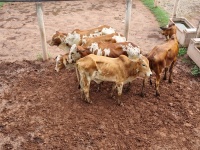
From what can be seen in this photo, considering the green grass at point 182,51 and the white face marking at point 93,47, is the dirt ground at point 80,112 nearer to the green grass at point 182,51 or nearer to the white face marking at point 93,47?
the green grass at point 182,51

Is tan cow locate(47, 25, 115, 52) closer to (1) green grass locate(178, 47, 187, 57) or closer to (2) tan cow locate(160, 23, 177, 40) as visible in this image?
(2) tan cow locate(160, 23, 177, 40)

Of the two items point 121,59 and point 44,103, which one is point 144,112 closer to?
point 121,59

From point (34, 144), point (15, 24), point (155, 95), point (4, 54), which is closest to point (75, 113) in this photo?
point (34, 144)

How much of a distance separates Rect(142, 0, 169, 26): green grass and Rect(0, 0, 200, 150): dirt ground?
2.27 m

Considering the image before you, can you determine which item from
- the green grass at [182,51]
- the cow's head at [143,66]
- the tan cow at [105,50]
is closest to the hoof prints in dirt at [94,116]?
the cow's head at [143,66]

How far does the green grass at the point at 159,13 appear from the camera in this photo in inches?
448

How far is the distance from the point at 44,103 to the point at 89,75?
148cm

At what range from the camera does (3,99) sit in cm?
723

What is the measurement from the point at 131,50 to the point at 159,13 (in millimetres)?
5906

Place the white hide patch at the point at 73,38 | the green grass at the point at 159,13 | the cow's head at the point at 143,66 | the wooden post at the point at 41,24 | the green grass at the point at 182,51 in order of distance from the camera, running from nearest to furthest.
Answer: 1. the cow's head at the point at 143,66
2. the white hide patch at the point at 73,38
3. the wooden post at the point at 41,24
4. the green grass at the point at 182,51
5. the green grass at the point at 159,13

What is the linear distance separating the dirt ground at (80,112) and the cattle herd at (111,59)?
0.35 metres

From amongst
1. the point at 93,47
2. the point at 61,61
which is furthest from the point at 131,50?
the point at 61,61

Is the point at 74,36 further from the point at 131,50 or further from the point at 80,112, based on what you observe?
the point at 80,112

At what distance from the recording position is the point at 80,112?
672 cm
